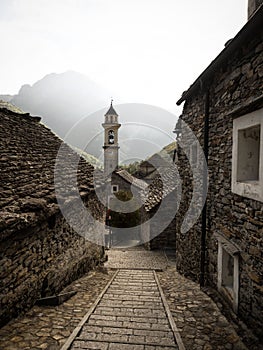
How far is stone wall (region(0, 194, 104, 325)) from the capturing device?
4.38 m

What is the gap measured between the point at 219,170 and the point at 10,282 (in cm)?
421

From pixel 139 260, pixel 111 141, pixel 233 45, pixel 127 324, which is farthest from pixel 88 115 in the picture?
pixel 127 324

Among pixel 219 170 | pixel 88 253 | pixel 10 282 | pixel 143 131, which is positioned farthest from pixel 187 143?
pixel 143 131

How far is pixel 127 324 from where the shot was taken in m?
4.57

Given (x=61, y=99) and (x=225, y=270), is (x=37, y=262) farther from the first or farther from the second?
(x=61, y=99)

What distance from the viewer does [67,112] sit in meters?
114

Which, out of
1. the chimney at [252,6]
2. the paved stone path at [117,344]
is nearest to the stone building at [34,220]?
the paved stone path at [117,344]

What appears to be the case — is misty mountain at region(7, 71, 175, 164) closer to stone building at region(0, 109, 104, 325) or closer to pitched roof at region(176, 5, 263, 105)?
stone building at region(0, 109, 104, 325)

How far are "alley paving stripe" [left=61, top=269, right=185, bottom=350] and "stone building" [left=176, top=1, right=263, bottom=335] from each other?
1204 millimetres

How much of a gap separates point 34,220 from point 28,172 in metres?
1.92

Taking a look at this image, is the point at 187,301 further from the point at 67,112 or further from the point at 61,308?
the point at 67,112

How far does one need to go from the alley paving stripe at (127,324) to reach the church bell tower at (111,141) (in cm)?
2191

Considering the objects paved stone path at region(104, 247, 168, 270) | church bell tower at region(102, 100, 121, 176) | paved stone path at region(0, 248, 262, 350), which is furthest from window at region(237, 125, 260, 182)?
church bell tower at region(102, 100, 121, 176)

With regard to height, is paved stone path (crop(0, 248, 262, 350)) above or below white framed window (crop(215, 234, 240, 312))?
below
